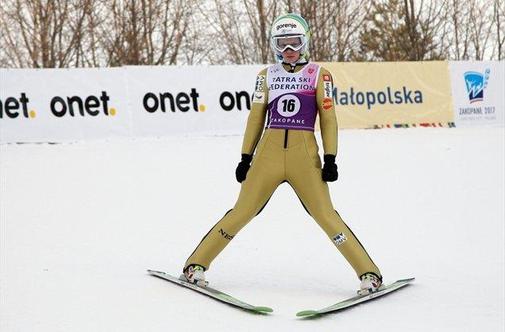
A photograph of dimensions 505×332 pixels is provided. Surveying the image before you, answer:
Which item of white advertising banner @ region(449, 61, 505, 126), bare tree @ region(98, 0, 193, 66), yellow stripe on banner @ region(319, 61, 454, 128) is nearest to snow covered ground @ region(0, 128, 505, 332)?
yellow stripe on banner @ region(319, 61, 454, 128)

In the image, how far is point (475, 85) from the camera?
19.2 meters

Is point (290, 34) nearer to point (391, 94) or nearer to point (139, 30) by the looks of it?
point (391, 94)

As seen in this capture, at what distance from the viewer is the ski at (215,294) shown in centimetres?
523

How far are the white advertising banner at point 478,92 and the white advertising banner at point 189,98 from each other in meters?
5.14

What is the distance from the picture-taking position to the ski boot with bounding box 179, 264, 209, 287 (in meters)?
5.79

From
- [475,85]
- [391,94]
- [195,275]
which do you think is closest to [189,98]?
[391,94]

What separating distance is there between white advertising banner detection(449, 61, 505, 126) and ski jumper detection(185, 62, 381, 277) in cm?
1375

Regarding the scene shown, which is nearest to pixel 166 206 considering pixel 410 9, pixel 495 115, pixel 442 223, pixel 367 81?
pixel 442 223

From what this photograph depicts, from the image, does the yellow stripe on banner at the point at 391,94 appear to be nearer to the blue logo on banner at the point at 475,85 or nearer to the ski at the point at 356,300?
the blue logo on banner at the point at 475,85

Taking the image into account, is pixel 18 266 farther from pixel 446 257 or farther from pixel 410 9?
pixel 410 9

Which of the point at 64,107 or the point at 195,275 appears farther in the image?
the point at 64,107

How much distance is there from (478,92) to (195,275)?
1488cm

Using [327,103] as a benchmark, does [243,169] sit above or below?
below

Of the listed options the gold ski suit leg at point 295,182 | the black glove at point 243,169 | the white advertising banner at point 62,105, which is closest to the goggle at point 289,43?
the gold ski suit leg at point 295,182
